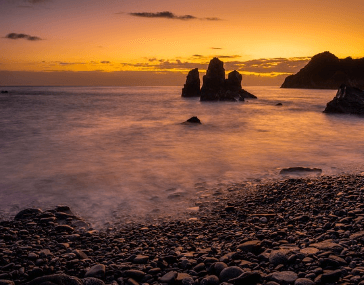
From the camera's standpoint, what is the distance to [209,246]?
4762mm

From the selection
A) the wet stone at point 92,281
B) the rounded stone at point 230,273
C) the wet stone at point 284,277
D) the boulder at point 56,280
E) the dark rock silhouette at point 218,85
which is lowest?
the wet stone at point 92,281

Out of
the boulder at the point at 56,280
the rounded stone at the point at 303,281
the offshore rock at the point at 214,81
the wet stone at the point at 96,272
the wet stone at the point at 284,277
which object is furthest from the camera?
the offshore rock at the point at 214,81

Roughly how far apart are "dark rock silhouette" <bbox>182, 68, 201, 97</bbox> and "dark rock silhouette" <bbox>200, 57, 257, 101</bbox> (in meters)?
9.01

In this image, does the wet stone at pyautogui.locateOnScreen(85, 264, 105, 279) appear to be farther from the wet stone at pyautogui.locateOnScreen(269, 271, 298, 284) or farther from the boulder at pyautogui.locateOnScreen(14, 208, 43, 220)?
the boulder at pyautogui.locateOnScreen(14, 208, 43, 220)

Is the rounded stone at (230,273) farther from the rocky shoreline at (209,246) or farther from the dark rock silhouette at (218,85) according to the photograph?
the dark rock silhouette at (218,85)

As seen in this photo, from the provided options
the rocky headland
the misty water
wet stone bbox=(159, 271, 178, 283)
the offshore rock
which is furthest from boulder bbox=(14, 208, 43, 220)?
the offshore rock

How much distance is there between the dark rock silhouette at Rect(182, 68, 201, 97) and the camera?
80000 mm

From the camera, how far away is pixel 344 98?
106 feet

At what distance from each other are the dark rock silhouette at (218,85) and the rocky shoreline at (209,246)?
2452 inches

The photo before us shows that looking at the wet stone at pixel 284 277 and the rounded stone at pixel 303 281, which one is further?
the wet stone at pixel 284 277

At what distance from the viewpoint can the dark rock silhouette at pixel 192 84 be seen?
80.0 m

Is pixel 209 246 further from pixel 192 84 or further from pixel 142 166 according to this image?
pixel 192 84

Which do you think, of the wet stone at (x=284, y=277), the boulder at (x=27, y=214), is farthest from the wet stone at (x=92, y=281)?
the boulder at (x=27, y=214)

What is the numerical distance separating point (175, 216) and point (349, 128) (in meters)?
19.9
